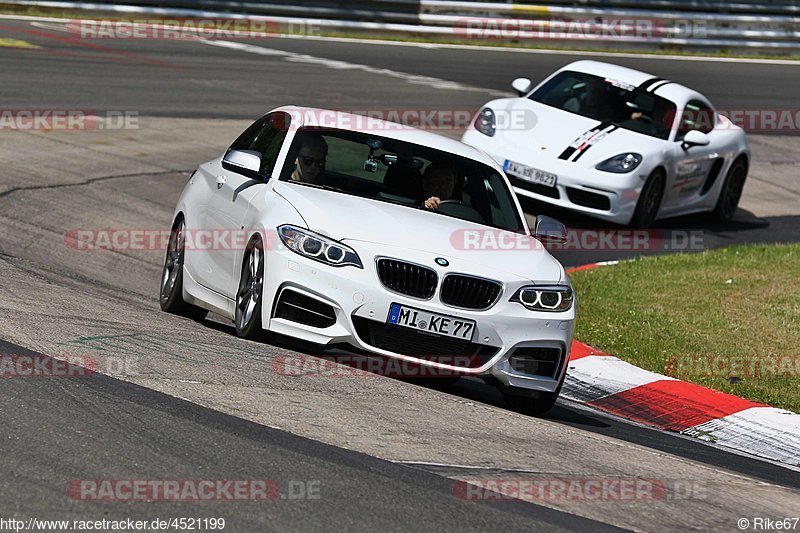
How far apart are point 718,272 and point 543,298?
575 centimetres

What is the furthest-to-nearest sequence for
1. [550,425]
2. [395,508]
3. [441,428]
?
[550,425] → [441,428] → [395,508]

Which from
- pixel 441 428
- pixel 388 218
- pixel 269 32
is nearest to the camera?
pixel 441 428

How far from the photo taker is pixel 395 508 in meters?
5.17

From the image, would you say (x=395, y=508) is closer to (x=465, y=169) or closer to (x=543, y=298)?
(x=543, y=298)

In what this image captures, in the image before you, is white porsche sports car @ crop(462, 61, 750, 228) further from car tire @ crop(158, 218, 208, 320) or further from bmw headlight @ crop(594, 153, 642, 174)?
car tire @ crop(158, 218, 208, 320)

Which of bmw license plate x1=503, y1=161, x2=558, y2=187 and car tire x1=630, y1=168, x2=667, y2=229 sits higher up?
bmw license plate x1=503, y1=161, x2=558, y2=187

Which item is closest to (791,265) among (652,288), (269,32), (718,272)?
(718,272)

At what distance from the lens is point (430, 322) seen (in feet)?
24.2

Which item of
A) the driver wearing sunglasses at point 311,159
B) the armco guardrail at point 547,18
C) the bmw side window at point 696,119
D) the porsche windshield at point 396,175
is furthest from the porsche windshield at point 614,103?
the armco guardrail at point 547,18

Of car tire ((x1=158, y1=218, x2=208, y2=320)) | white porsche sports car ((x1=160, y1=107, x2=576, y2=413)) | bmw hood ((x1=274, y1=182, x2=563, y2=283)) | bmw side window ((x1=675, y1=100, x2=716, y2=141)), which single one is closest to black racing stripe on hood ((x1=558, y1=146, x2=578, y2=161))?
bmw side window ((x1=675, y1=100, x2=716, y2=141))

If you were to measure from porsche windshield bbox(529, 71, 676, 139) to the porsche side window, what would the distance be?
22.0 feet

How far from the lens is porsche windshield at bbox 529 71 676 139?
1549 cm

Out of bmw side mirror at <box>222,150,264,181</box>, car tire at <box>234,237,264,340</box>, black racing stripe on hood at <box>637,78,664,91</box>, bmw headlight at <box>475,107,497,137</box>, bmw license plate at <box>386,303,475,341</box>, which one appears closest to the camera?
bmw license plate at <box>386,303,475,341</box>

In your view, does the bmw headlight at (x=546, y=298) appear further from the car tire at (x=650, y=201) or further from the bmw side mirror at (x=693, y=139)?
the bmw side mirror at (x=693, y=139)
